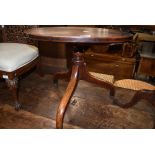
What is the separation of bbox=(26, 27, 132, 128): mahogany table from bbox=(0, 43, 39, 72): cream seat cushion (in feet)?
0.83

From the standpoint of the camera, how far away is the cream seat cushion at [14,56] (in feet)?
4.40

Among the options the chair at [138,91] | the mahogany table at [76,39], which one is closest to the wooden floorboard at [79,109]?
Answer: the chair at [138,91]

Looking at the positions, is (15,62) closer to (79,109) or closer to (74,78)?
(74,78)

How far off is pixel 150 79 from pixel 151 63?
0.92 feet

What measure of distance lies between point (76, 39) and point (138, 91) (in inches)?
30.3

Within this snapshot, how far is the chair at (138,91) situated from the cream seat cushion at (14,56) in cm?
91

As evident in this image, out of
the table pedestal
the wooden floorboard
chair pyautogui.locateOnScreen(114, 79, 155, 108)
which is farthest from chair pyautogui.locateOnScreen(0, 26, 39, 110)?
chair pyautogui.locateOnScreen(114, 79, 155, 108)

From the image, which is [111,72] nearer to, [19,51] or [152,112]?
[152,112]

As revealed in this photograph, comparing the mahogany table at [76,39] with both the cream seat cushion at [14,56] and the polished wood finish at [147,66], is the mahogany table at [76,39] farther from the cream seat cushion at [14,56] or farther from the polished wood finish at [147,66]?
the polished wood finish at [147,66]

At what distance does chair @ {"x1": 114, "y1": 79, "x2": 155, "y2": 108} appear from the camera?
4.64 ft

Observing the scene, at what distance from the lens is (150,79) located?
2230mm

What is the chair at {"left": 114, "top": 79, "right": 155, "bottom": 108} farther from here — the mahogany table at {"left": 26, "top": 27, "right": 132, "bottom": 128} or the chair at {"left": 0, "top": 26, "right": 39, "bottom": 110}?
the chair at {"left": 0, "top": 26, "right": 39, "bottom": 110}

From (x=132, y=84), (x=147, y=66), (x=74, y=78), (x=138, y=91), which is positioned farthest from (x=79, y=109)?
(x=147, y=66)
